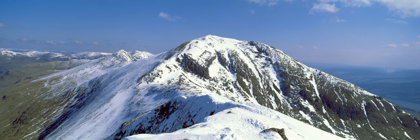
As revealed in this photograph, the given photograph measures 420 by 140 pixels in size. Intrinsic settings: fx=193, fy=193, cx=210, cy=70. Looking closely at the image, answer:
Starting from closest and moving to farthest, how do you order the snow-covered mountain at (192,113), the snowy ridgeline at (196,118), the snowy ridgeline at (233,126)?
the snowy ridgeline at (233,126)
the snowy ridgeline at (196,118)
the snow-covered mountain at (192,113)

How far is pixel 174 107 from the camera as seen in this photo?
220 ft

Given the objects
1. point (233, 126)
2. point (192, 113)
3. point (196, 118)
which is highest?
point (233, 126)

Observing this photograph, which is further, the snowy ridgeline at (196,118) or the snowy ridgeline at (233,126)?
the snowy ridgeline at (196,118)

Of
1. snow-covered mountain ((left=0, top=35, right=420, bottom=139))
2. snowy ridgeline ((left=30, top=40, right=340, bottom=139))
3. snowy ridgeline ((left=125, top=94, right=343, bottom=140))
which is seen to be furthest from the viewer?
snow-covered mountain ((left=0, top=35, right=420, bottom=139))

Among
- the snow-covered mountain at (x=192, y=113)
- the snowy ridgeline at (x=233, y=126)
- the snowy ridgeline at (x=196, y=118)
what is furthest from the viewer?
the snow-covered mountain at (x=192, y=113)

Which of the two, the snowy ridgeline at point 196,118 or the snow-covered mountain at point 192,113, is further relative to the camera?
the snow-covered mountain at point 192,113

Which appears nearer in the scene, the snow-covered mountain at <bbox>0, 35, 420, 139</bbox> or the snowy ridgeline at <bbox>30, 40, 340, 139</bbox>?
the snowy ridgeline at <bbox>30, 40, 340, 139</bbox>

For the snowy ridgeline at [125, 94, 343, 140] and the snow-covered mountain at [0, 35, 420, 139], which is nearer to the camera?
the snowy ridgeline at [125, 94, 343, 140]

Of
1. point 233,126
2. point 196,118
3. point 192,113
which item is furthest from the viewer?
point 192,113

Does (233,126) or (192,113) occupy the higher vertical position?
(233,126)

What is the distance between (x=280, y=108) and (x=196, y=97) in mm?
139601

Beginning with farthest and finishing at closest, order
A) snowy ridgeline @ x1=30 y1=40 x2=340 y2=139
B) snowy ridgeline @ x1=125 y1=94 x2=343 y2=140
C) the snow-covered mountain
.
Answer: the snow-covered mountain
snowy ridgeline @ x1=30 y1=40 x2=340 y2=139
snowy ridgeline @ x1=125 y1=94 x2=343 y2=140

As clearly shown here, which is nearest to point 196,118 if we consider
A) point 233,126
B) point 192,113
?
point 192,113

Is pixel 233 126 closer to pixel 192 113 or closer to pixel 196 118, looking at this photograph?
pixel 196 118
